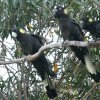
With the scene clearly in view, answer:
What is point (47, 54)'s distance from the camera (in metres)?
4.60

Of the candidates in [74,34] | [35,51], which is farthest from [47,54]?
[74,34]

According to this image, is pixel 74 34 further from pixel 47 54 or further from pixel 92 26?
pixel 47 54

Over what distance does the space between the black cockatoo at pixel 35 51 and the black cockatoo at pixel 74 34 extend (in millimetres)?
277

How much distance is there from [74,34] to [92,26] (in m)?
0.23

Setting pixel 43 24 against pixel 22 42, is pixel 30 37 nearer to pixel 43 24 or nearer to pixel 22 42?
pixel 22 42

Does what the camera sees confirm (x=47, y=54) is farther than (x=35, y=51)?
Yes

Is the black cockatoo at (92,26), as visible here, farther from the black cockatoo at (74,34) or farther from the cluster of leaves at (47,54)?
the cluster of leaves at (47,54)

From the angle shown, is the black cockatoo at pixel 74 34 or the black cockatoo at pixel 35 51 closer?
the black cockatoo at pixel 74 34

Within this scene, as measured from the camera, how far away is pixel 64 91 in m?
4.67

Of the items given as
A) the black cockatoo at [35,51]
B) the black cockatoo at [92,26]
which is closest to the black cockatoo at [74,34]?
the black cockatoo at [92,26]

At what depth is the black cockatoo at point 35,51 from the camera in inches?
159

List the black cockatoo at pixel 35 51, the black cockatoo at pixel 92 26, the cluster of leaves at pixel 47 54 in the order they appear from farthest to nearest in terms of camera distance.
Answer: the cluster of leaves at pixel 47 54 → the black cockatoo at pixel 35 51 → the black cockatoo at pixel 92 26

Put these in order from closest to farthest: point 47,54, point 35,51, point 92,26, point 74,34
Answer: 1. point 92,26
2. point 74,34
3. point 35,51
4. point 47,54

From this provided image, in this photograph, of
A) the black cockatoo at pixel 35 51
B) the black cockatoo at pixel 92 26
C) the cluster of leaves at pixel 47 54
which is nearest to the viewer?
the black cockatoo at pixel 92 26
